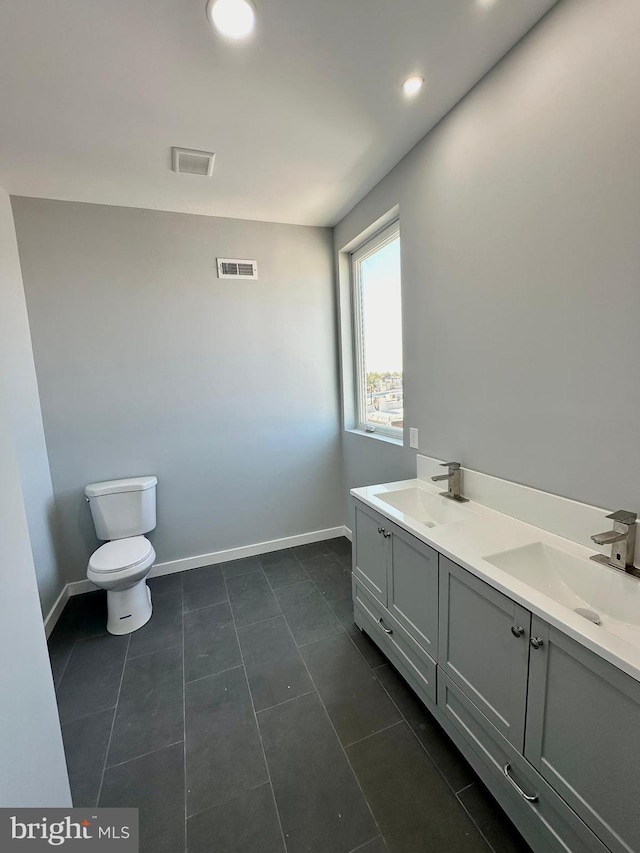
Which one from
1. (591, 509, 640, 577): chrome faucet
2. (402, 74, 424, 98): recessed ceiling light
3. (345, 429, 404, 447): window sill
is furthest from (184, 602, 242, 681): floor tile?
(402, 74, 424, 98): recessed ceiling light

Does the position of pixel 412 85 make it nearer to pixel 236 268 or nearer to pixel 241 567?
pixel 236 268

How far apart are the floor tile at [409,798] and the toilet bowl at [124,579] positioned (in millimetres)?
1483

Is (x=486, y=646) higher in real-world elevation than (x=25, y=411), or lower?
lower

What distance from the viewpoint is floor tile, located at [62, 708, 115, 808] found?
1306 mm

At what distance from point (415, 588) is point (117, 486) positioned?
2.03 m

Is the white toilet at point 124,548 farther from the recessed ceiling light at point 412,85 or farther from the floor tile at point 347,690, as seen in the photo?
the recessed ceiling light at point 412,85

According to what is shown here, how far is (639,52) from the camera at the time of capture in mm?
1021

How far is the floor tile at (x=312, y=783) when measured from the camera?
1157 mm

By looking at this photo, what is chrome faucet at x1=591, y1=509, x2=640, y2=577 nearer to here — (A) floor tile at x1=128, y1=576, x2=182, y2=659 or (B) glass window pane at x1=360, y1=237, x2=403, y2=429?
(B) glass window pane at x1=360, y1=237, x2=403, y2=429

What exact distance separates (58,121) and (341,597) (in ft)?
9.83

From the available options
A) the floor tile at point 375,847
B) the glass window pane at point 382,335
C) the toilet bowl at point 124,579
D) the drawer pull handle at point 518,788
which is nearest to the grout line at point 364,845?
the floor tile at point 375,847

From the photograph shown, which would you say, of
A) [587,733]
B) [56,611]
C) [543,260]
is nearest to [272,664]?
[587,733]

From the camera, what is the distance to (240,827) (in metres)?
1.19

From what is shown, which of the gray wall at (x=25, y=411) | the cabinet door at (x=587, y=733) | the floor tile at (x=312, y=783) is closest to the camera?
the cabinet door at (x=587, y=733)
